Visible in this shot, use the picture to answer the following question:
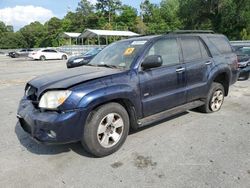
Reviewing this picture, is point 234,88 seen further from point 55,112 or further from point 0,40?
point 0,40

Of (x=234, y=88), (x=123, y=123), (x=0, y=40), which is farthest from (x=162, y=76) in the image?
(x=0, y=40)

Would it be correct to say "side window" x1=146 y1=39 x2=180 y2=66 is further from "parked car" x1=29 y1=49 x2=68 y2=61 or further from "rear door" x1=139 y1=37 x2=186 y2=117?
"parked car" x1=29 y1=49 x2=68 y2=61

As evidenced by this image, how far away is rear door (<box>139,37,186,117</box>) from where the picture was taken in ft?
14.3

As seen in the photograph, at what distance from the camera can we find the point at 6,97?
832cm

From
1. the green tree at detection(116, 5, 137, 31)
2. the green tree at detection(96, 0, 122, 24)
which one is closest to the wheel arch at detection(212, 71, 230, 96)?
the green tree at detection(116, 5, 137, 31)

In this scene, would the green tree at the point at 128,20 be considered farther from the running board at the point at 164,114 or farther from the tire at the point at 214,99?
the running board at the point at 164,114

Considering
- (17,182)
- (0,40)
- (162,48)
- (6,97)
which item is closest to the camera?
(17,182)

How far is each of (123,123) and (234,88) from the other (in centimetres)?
599

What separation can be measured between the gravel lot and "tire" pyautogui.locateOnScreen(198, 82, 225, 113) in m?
0.50

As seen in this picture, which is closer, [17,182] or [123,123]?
[17,182]

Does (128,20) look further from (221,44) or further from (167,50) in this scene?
(167,50)

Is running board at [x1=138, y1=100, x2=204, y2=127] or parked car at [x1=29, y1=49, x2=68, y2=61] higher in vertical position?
A: parked car at [x1=29, y1=49, x2=68, y2=61]

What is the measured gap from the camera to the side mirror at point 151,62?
13.9 ft

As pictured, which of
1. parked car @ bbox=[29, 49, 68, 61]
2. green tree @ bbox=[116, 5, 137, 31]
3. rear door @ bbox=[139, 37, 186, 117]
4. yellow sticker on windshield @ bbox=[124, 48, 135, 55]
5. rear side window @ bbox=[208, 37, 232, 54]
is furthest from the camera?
green tree @ bbox=[116, 5, 137, 31]
